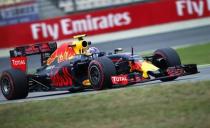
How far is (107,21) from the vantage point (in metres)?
34.8

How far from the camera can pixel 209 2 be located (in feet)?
113

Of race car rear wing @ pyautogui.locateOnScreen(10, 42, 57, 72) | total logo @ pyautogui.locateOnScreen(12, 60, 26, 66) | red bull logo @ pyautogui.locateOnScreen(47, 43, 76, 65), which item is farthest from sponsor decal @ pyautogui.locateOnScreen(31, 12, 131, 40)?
red bull logo @ pyautogui.locateOnScreen(47, 43, 76, 65)

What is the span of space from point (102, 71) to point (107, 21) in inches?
799

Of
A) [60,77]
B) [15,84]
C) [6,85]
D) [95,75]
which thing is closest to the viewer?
[95,75]

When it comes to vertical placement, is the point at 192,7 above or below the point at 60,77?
above

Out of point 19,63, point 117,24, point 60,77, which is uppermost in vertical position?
point 117,24

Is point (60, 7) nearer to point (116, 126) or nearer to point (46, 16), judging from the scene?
point (46, 16)

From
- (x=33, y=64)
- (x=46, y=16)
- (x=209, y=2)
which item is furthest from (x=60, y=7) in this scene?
(x=33, y=64)

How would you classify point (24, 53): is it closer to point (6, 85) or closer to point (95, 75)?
point (6, 85)

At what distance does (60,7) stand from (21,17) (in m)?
2.65

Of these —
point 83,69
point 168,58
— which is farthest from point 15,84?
→ point 168,58

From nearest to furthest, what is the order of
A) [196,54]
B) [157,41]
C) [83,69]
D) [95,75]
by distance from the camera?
[95,75], [83,69], [196,54], [157,41]

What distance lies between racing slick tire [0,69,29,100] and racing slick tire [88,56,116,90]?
8.11ft

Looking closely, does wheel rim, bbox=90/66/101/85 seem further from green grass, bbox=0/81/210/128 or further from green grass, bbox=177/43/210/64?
green grass, bbox=177/43/210/64
